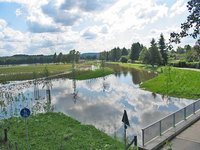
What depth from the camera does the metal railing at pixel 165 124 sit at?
1384 centimetres

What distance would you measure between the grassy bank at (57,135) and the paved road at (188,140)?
388cm

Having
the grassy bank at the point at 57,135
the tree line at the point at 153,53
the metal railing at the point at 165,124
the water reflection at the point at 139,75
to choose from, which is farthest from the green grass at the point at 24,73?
the metal railing at the point at 165,124

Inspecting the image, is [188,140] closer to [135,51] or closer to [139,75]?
[139,75]

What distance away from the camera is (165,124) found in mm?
15484

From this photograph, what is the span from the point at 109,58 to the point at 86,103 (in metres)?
158

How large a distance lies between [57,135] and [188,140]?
30.5 ft

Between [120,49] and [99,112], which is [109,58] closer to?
[120,49]

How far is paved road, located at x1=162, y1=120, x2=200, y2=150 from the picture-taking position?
1343 cm

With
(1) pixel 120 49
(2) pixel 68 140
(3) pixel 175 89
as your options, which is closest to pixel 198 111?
(2) pixel 68 140

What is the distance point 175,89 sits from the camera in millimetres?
44344

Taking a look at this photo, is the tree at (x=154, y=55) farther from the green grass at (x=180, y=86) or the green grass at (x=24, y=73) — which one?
the green grass at (x=24, y=73)

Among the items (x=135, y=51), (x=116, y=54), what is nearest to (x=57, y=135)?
(x=135, y=51)

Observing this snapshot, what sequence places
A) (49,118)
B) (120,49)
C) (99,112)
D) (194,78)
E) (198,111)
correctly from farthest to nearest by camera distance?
(120,49) < (194,78) < (99,112) < (49,118) < (198,111)

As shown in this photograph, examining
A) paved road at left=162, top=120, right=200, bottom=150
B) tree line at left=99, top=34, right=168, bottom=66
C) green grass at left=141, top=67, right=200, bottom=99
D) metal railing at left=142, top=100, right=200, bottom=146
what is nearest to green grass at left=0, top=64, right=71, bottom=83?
tree line at left=99, top=34, right=168, bottom=66
